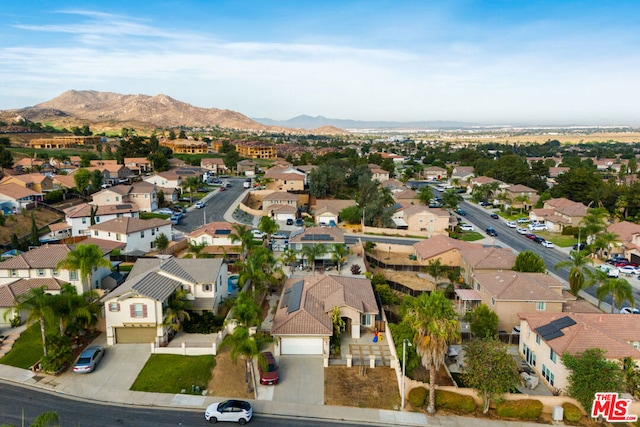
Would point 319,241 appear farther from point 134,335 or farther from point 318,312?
point 134,335

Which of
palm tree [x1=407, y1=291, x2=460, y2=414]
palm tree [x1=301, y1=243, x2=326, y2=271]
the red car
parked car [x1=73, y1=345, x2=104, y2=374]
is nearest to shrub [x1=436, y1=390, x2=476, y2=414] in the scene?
palm tree [x1=407, y1=291, x2=460, y2=414]

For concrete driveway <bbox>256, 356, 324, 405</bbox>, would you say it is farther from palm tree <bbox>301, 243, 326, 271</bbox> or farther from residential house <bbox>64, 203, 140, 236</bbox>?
residential house <bbox>64, 203, 140, 236</bbox>

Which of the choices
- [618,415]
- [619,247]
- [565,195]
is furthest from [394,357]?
[565,195]

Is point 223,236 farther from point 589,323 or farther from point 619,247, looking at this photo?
point 619,247

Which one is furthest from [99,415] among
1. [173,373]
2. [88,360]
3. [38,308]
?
[38,308]

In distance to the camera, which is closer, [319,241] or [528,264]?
[528,264]
